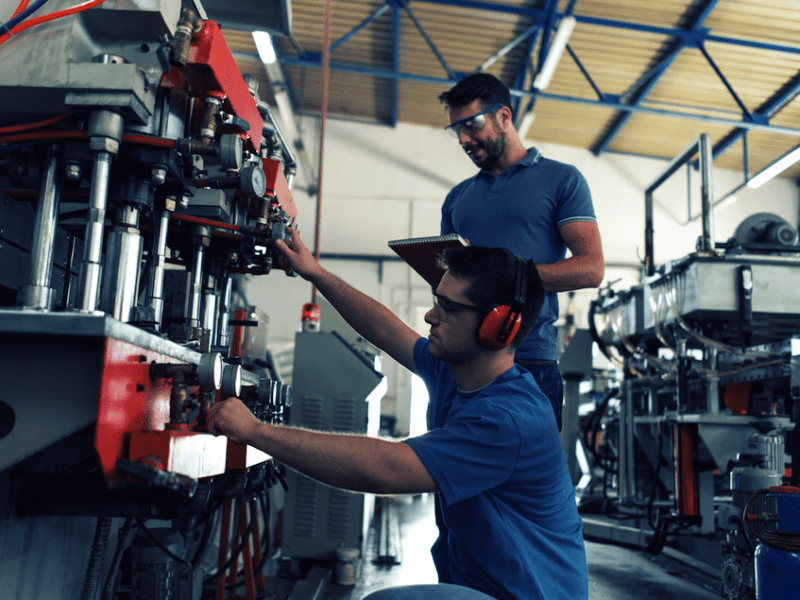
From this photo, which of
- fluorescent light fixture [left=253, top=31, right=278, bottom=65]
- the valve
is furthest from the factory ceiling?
the valve

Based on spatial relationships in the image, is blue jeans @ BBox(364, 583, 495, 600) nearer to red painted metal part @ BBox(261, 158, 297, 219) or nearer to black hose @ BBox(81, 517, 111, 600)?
black hose @ BBox(81, 517, 111, 600)

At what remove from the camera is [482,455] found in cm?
93

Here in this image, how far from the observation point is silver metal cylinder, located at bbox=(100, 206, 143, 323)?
3.30 feet

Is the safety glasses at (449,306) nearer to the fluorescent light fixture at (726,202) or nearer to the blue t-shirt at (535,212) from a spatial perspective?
the blue t-shirt at (535,212)

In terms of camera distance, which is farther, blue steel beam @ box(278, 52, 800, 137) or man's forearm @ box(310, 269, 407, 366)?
blue steel beam @ box(278, 52, 800, 137)

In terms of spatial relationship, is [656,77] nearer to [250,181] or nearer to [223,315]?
[223,315]

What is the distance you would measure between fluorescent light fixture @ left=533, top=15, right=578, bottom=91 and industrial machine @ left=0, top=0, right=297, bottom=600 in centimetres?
498

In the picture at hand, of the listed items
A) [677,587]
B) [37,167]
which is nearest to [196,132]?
[37,167]

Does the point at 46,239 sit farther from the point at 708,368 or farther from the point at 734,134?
the point at 734,134

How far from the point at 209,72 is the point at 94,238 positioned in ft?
1.11

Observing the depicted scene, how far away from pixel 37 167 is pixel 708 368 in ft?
10.0

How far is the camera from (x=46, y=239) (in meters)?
0.96

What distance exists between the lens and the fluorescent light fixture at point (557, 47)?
5.65 m

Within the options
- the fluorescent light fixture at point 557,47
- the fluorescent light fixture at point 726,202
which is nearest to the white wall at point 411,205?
the fluorescent light fixture at point 726,202
